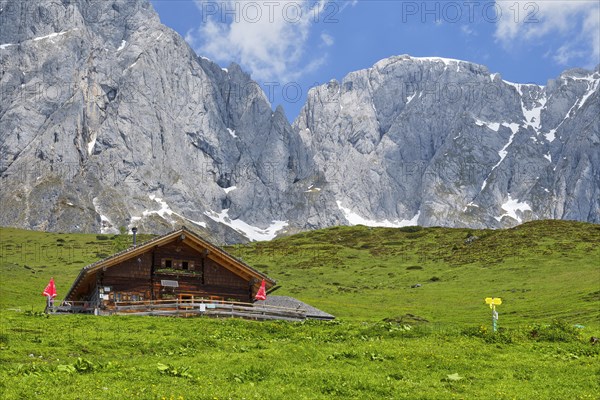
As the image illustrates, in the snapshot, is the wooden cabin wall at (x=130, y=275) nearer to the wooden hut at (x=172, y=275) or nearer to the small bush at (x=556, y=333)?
the wooden hut at (x=172, y=275)

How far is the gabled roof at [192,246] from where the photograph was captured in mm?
51969

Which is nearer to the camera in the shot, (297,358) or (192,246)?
(297,358)

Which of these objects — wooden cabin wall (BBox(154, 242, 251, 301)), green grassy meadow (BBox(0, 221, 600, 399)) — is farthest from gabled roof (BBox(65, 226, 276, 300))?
green grassy meadow (BBox(0, 221, 600, 399))

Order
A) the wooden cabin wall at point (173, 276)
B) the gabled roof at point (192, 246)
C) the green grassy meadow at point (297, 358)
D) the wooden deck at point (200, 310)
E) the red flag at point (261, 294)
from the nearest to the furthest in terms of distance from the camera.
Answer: the green grassy meadow at point (297, 358) → the wooden deck at point (200, 310) → the gabled roof at point (192, 246) → the wooden cabin wall at point (173, 276) → the red flag at point (261, 294)

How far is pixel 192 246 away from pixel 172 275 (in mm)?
2792

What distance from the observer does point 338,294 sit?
342 feet

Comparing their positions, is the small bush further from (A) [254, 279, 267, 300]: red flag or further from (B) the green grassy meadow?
(A) [254, 279, 267, 300]: red flag

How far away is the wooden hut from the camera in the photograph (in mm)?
52688

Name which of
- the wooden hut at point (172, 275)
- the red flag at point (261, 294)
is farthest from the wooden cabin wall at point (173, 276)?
the red flag at point (261, 294)

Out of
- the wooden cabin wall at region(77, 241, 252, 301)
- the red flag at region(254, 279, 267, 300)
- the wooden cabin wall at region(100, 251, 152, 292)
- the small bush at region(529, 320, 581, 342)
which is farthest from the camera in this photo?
the red flag at region(254, 279, 267, 300)

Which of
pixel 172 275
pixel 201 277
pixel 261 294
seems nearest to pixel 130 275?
pixel 172 275

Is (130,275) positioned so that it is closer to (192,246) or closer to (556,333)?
(192,246)

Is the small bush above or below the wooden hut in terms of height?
below

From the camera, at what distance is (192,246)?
54.9 m
